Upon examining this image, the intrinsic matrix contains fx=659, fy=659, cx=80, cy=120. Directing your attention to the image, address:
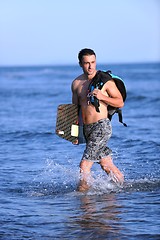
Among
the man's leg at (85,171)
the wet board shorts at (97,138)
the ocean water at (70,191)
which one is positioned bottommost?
the ocean water at (70,191)

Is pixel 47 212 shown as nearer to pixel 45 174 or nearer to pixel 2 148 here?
pixel 45 174

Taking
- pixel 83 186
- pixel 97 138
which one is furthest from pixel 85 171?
pixel 97 138

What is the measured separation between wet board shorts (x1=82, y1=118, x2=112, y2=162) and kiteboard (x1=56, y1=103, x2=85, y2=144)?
11 centimetres

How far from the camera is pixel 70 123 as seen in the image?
7797mm

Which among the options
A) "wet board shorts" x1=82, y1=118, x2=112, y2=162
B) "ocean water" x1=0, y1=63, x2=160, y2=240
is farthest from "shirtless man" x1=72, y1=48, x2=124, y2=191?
"ocean water" x1=0, y1=63, x2=160, y2=240

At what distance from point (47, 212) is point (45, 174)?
2.38 meters

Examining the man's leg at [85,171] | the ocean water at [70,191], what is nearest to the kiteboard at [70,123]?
the man's leg at [85,171]

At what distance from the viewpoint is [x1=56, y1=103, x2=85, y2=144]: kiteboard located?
7.77 m

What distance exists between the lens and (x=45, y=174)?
30.4ft

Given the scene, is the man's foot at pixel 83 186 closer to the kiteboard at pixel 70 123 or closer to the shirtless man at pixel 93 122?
the shirtless man at pixel 93 122

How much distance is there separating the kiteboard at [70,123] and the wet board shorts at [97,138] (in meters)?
0.11

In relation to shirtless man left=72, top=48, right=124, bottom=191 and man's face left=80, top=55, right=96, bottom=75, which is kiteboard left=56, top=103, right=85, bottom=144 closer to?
shirtless man left=72, top=48, right=124, bottom=191

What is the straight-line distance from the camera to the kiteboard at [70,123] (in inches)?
306

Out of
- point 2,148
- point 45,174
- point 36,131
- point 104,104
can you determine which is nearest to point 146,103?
point 36,131
